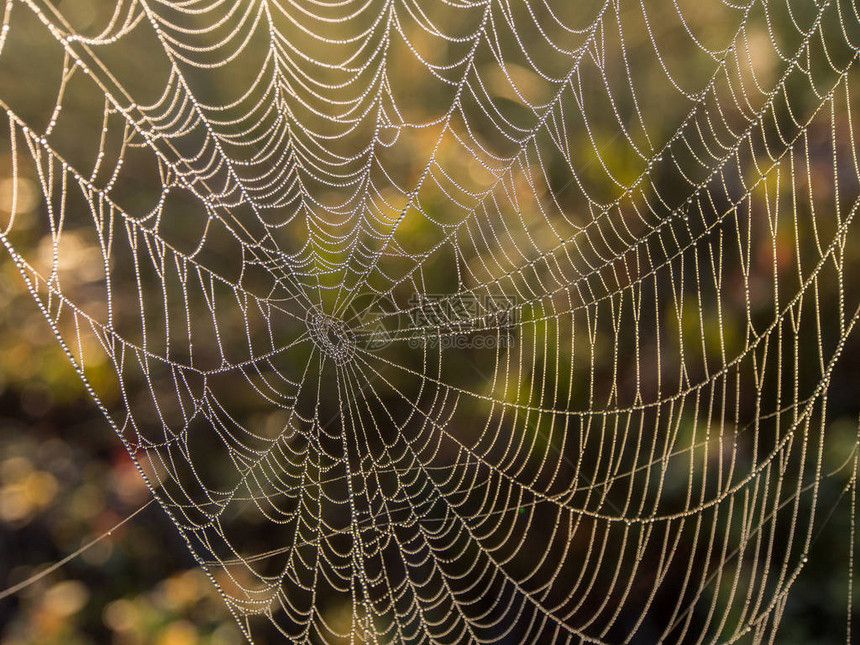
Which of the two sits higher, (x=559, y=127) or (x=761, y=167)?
(x=559, y=127)

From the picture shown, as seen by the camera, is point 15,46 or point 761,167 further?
point 15,46

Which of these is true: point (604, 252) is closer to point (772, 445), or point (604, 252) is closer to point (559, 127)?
point (559, 127)

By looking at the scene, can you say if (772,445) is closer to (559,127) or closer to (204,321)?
(559,127)

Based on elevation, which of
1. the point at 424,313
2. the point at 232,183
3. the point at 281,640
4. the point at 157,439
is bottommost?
the point at 281,640

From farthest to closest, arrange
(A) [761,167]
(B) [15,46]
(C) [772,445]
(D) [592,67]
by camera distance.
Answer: (B) [15,46], (D) [592,67], (C) [772,445], (A) [761,167]

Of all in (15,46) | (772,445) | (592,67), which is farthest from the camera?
(15,46)

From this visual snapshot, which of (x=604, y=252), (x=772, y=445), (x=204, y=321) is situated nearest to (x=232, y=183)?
(x=204, y=321)
